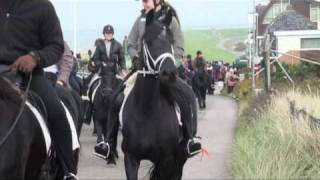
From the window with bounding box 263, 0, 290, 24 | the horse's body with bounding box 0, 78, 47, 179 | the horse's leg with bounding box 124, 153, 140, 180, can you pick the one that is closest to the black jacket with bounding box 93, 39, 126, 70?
the horse's leg with bounding box 124, 153, 140, 180

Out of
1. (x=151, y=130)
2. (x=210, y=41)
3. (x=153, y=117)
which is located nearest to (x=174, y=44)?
(x=153, y=117)

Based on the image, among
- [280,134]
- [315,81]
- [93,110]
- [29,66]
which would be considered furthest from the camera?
[315,81]

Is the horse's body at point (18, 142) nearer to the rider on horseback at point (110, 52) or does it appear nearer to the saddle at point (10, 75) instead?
the saddle at point (10, 75)

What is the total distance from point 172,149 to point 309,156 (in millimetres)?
2444

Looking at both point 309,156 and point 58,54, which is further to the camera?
point 309,156

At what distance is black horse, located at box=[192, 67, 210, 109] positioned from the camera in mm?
31219

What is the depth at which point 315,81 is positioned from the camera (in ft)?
83.8

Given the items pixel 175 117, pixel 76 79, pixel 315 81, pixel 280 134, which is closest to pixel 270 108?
pixel 280 134

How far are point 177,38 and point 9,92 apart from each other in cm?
429

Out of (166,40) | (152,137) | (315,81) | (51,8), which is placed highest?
(51,8)

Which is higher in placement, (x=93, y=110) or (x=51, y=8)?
(x=51, y=8)

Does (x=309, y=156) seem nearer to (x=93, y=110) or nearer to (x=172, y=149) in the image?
(x=172, y=149)

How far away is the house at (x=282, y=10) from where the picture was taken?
336 ft

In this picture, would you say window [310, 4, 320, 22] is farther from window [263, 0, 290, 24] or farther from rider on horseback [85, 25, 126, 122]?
rider on horseback [85, 25, 126, 122]
